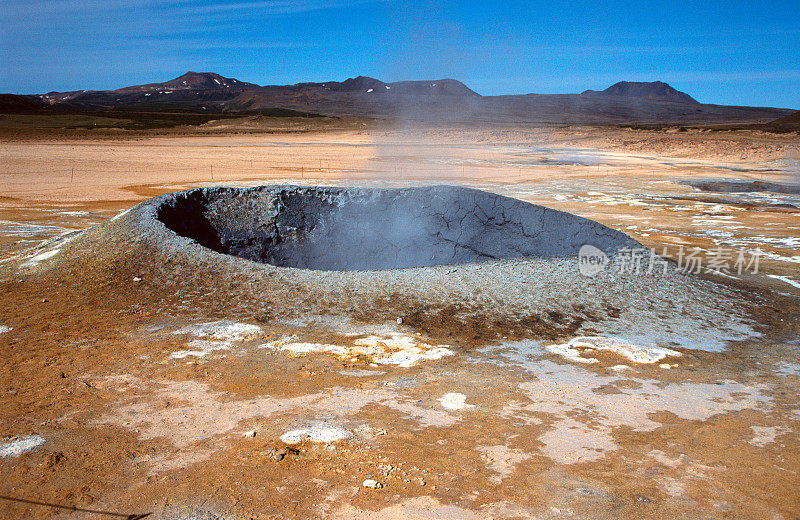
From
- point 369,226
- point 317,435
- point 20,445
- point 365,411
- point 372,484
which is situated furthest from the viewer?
point 369,226

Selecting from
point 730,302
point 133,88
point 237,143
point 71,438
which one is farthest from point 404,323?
point 133,88

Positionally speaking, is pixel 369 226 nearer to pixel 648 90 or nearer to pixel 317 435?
pixel 317 435

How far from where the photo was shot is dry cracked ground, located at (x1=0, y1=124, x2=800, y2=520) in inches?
110

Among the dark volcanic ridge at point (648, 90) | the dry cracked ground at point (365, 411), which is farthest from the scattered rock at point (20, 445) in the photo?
the dark volcanic ridge at point (648, 90)

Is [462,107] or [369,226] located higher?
[462,107]

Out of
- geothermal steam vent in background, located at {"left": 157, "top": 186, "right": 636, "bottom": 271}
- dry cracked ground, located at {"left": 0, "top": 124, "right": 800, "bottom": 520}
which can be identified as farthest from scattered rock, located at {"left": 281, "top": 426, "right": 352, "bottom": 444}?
geothermal steam vent in background, located at {"left": 157, "top": 186, "right": 636, "bottom": 271}

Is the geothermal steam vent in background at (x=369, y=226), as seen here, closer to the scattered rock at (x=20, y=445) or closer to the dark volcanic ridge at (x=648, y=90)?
the scattered rock at (x=20, y=445)

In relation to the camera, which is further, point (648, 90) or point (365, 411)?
point (648, 90)

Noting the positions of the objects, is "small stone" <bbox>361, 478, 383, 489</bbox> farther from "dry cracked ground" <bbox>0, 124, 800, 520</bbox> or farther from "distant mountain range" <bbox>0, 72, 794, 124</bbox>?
"distant mountain range" <bbox>0, 72, 794, 124</bbox>

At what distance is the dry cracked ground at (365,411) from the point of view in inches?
110

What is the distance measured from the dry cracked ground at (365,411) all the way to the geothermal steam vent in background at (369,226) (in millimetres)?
1922

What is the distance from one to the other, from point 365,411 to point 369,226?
486cm

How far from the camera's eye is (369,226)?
27.3 ft

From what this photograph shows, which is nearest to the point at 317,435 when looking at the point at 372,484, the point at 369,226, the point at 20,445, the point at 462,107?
the point at 372,484
